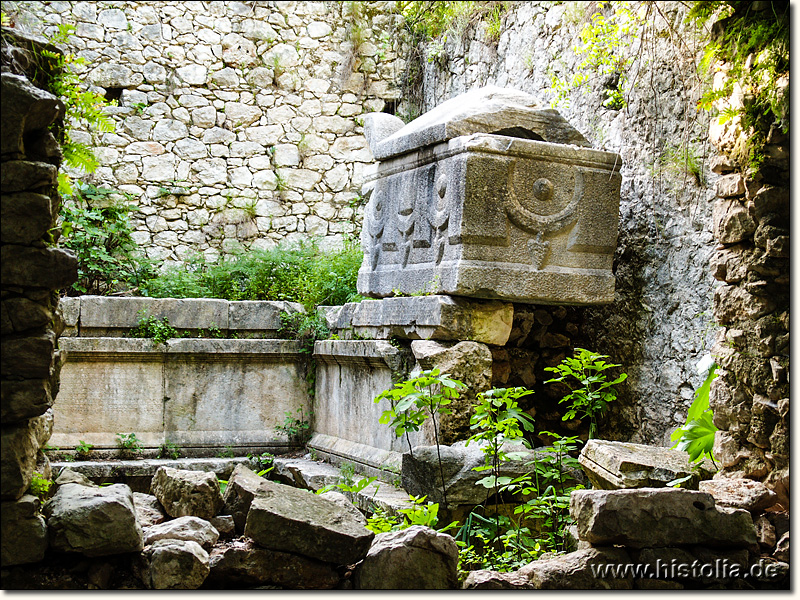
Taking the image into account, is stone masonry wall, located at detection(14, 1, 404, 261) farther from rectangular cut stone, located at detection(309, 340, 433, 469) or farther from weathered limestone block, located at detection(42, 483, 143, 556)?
weathered limestone block, located at detection(42, 483, 143, 556)

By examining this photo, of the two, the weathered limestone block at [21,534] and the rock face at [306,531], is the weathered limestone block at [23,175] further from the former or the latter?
the rock face at [306,531]

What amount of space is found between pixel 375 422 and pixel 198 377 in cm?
170

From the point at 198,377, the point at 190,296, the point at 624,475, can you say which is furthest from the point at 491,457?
the point at 190,296

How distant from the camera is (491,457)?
162 inches

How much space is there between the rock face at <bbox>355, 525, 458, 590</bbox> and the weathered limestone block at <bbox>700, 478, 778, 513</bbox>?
3.72ft

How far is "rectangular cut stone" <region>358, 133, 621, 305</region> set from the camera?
4652 mm

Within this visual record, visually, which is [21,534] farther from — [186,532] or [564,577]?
[564,577]

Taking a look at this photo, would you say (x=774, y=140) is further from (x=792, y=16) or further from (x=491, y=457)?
(x=491, y=457)

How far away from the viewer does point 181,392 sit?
6273 mm

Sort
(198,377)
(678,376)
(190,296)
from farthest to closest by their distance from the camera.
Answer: (190,296), (198,377), (678,376)

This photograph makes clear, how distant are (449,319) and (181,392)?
8.59ft

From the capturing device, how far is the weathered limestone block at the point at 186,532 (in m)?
3.06

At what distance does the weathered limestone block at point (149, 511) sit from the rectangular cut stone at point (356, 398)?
168cm

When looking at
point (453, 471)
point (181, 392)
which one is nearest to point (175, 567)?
point (453, 471)
